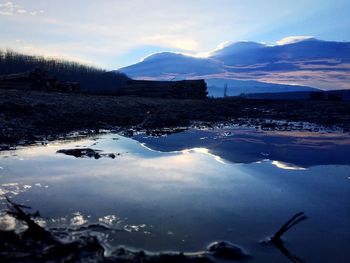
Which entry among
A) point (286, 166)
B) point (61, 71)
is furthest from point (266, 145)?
point (61, 71)

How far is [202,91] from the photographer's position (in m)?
36.8

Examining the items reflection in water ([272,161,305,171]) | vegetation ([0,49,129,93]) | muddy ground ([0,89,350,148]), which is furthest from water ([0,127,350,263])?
vegetation ([0,49,129,93])

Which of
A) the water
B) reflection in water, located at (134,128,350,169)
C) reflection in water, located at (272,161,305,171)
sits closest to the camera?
the water

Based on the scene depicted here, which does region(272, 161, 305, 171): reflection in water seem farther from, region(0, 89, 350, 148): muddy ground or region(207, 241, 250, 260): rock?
region(0, 89, 350, 148): muddy ground

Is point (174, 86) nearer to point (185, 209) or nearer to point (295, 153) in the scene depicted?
point (295, 153)

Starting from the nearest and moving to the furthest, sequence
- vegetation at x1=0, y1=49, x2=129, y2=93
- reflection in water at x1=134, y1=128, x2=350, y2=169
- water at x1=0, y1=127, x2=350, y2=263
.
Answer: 1. water at x1=0, y1=127, x2=350, y2=263
2. reflection in water at x1=134, y1=128, x2=350, y2=169
3. vegetation at x1=0, y1=49, x2=129, y2=93

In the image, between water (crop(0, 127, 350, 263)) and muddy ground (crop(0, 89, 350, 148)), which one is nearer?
water (crop(0, 127, 350, 263))

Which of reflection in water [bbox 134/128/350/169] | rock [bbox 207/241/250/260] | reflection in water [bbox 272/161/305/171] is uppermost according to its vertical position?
reflection in water [bbox 134/128/350/169]

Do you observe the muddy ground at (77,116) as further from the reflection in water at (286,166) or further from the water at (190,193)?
the reflection in water at (286,166)

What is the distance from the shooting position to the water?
427cm

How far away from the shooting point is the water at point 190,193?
4.27 metres

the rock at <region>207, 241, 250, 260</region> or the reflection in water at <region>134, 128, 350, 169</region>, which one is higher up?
the reflection in water at <region>134, 128, 350, 169</region>

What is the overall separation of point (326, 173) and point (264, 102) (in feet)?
83.4

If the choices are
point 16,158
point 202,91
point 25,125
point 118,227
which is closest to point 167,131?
point 25,125
